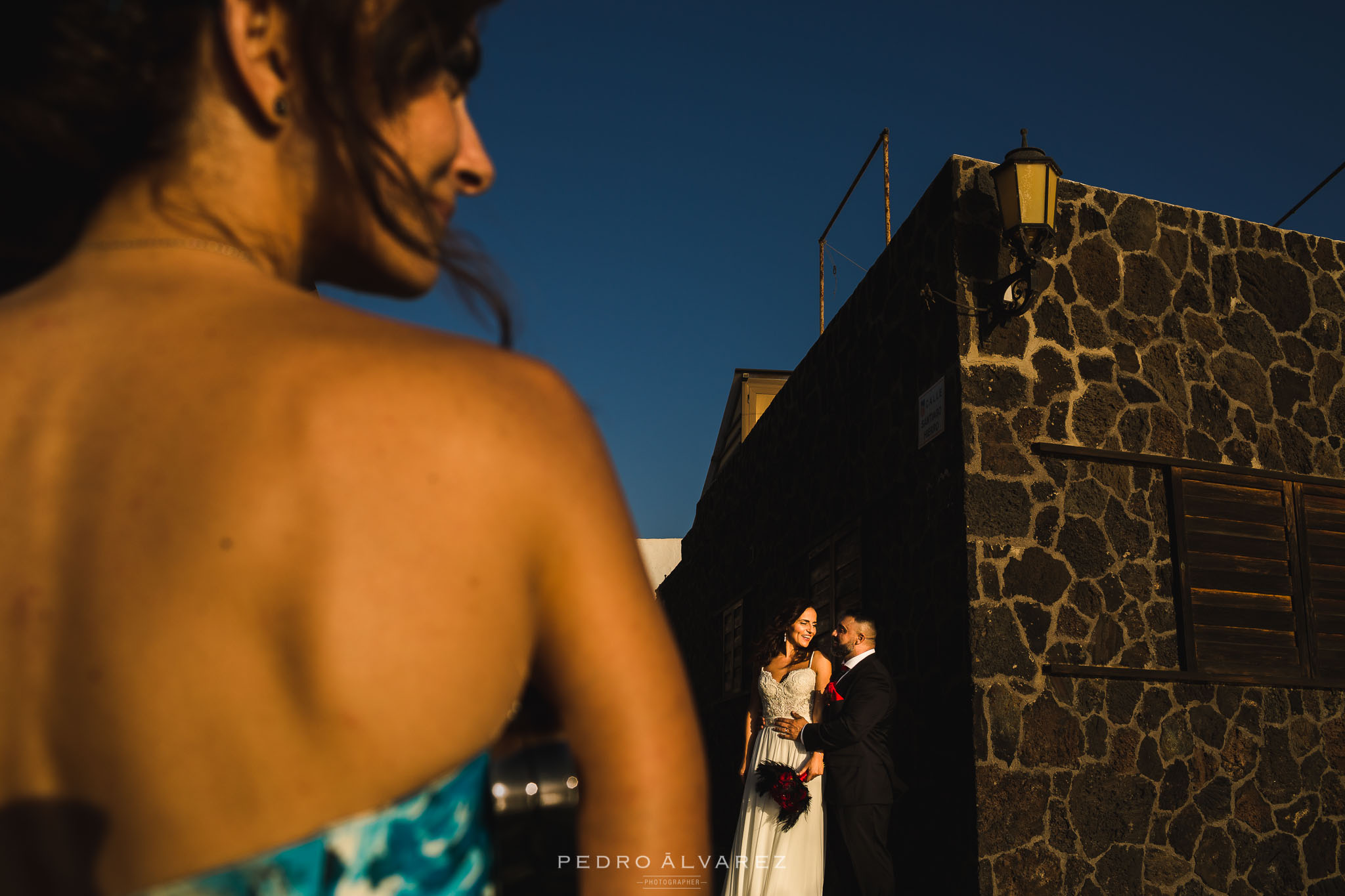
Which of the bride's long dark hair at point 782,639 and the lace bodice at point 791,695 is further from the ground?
the bride's long dark hair at point 782,639

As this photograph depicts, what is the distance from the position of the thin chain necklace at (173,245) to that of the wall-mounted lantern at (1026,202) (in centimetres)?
690

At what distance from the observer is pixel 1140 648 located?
22.6 feet

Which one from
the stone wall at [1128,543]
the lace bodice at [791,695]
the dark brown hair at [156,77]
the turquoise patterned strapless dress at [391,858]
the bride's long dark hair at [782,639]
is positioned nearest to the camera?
the turquoise patterned strapless dress at [391,858]

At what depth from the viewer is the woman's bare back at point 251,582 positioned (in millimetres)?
504

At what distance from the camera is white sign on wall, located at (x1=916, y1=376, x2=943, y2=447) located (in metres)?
7.30

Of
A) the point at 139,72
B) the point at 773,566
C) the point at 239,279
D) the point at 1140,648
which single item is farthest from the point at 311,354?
the point at 773,566

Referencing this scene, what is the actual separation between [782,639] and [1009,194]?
13.3ft

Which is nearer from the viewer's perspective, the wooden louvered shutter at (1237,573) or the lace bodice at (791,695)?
the wooden louvered shutter at (1237,573)

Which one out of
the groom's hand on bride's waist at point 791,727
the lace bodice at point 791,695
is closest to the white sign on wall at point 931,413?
the lace bodice at point 791,695

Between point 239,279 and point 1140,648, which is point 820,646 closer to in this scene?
point 1140,648

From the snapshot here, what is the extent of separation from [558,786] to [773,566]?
11278 mm

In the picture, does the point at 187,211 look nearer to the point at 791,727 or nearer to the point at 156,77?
the point at 156,77

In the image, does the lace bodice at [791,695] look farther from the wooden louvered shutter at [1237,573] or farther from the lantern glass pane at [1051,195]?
the lantern glass pane at [1051,195]

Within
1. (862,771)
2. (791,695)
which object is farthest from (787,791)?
(791,695)
